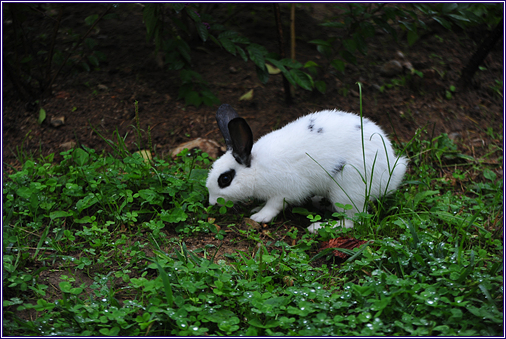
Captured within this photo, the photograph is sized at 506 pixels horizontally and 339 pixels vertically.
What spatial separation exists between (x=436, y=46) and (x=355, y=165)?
3.74m

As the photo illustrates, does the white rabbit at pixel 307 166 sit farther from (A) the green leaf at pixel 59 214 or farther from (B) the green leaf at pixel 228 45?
(A) the green leaf at pixel 59 214

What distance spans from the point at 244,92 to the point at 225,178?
6.87ft

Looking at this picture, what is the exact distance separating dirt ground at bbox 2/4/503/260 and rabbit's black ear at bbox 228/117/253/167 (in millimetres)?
1252

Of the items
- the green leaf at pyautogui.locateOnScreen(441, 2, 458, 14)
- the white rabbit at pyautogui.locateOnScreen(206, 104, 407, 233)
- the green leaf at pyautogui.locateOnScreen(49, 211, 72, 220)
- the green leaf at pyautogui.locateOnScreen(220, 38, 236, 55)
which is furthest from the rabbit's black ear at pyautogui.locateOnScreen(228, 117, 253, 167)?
the green leaf at pyautogui.locateOnScreen(441, 2, 458, 14)

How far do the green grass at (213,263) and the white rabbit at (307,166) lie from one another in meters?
0.21

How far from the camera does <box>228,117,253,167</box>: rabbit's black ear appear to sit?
325cm

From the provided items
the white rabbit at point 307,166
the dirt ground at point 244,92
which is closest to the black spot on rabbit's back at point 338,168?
the white rabbit at point 307,166

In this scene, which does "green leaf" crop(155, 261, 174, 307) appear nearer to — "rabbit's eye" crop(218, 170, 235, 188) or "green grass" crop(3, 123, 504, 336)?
"green grass" crop(3, 123, 504, 336)

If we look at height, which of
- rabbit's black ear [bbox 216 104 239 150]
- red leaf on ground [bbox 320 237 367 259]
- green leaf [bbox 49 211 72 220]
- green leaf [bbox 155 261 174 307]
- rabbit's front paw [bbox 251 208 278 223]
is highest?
rabbit's black ear [bbox 216 104 239 150]

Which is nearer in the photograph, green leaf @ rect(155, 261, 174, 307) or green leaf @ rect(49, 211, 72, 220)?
green leaf @ rect(155, 261, 174, 307)

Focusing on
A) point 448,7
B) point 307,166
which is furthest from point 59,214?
point 448,7

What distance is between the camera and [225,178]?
346cm

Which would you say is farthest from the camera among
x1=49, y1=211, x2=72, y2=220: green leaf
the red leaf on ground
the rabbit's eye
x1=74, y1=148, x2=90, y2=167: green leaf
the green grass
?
x1=74, y1=148, x2=90, y2=167: green leaf

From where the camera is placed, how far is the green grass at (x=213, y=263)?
2273mm
